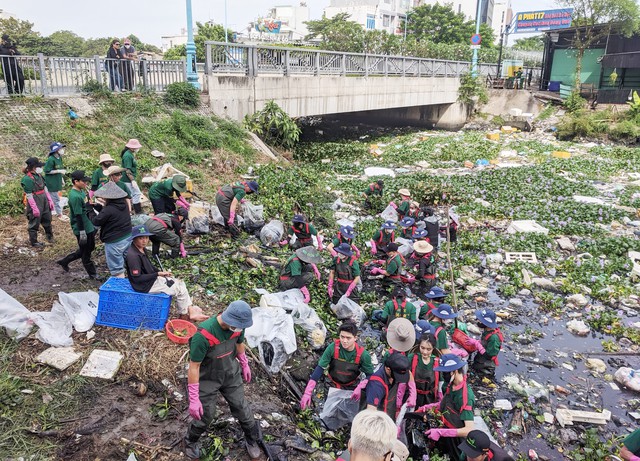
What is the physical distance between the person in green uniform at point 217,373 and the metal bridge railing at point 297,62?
11.3 meters

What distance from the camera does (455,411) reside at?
4160 mm

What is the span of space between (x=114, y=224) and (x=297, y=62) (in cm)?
1171

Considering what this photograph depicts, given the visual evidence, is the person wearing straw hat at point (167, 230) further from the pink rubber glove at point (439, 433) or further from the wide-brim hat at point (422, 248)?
the pink rubber glove at point (439, 433)

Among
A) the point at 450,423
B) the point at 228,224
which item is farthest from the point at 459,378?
the point at 228,224

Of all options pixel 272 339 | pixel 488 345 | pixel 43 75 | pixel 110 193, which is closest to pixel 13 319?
pixel 110 193

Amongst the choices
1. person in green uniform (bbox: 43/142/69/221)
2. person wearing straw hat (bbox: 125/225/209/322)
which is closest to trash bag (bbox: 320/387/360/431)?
person wearing straw hat (bbox: 125/225/209/322)

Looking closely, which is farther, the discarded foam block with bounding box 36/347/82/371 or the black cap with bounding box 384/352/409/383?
the discarded foam block with bounding box 36/347/82/371

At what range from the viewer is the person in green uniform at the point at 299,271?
6439 millimetres

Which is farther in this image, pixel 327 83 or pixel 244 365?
pixel 327 83

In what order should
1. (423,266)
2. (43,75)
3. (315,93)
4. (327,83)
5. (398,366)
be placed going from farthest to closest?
(327,83)
(315,93)
(43,75)
(423,266)
(398,366)

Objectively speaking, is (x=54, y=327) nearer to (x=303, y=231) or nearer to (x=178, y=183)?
(x=178, y=183)

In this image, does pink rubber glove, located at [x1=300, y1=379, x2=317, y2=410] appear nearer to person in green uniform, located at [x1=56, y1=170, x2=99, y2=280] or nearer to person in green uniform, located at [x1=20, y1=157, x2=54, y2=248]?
person in green uniform, located at [x1=56, y1=170, x2=99, y2=280]

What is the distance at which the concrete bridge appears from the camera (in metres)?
14.0

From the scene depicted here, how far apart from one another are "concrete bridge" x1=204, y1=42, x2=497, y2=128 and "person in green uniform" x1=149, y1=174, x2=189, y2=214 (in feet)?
22.7
